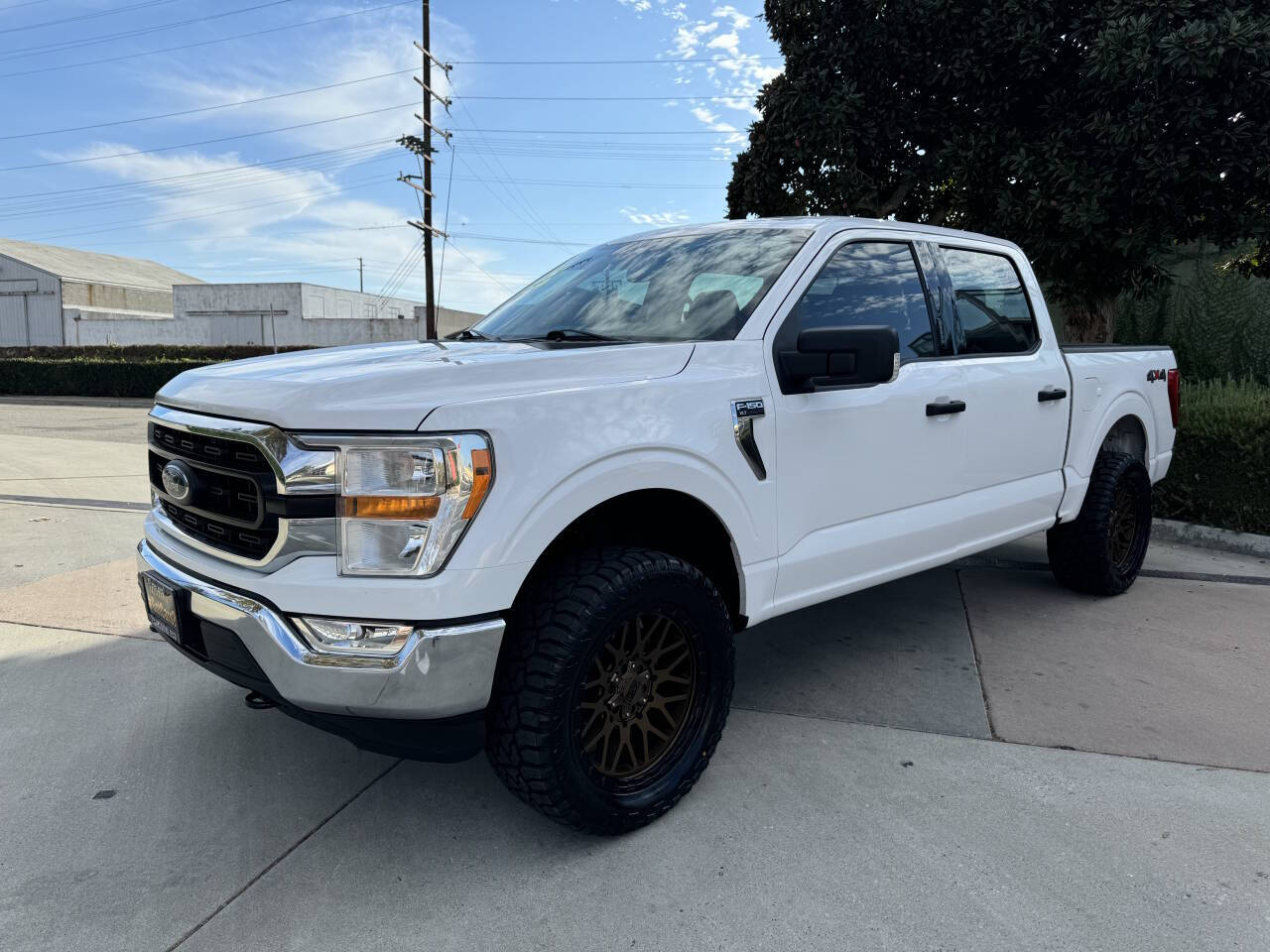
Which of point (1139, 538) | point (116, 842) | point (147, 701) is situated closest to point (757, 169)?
point (1139, 538)

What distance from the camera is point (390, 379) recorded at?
2279 mm

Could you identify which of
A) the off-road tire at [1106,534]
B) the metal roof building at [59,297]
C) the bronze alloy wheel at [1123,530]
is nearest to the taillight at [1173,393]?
the off-road tire at [1106,534]

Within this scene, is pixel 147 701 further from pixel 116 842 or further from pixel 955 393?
pixel 955 393

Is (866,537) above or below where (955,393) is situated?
below

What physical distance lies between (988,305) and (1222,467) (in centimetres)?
369

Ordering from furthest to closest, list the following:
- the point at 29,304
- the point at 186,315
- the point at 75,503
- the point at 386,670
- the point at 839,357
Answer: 1. the point at 29,304
2. the point at 186,315
3. the point at 75,503
4. the point at 839,357
5. the point at 386,670

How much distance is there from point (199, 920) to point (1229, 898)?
2.67 meters

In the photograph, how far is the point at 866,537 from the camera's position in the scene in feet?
10.9

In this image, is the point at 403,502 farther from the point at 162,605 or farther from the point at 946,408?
the point at 946,408

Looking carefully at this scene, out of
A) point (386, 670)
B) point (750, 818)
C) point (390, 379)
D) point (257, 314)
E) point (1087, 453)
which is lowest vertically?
point (750, 818)

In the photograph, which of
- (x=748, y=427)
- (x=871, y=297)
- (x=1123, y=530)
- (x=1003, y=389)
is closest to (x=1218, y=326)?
(x=1123, y=530)

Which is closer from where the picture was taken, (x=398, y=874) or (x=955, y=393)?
(x=398, y=874)

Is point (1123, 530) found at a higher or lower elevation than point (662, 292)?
lower

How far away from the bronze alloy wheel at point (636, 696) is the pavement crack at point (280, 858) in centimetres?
86
